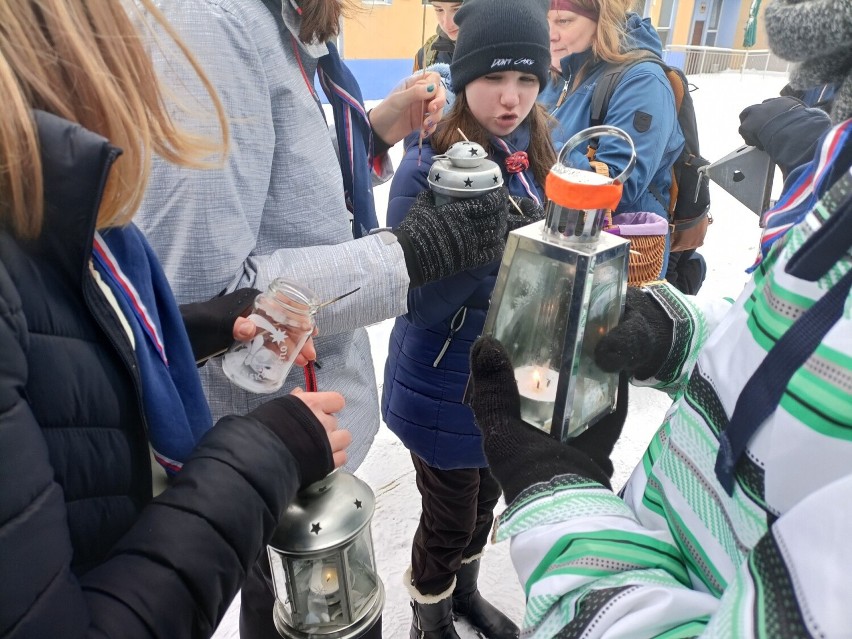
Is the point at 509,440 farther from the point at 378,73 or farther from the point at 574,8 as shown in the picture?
the point at 378,73

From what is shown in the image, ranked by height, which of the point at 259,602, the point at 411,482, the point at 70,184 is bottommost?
the point at 411,482

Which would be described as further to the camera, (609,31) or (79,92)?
(609,31)

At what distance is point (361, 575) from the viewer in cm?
97

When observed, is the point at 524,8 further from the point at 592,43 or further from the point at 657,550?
the point at 657,550

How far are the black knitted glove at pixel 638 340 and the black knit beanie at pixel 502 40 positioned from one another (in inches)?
27.8

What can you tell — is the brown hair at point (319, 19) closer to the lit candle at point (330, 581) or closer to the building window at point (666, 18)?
the lit candle at point (330, 581)

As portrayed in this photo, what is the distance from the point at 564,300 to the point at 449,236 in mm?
334

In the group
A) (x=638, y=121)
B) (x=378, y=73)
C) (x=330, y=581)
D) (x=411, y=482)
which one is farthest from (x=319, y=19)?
(x=378, y=73)

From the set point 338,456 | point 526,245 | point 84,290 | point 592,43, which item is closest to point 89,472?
point 84,290

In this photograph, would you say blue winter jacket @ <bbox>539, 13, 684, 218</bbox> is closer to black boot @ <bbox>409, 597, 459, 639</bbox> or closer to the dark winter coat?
black boot @ <bbox>409, 597, 459, 639</bbox>

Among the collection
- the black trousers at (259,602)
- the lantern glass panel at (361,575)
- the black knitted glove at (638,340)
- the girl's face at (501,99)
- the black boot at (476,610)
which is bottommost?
the black boot at (476,610)

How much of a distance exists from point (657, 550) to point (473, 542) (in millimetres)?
1160

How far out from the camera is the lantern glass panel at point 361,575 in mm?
900

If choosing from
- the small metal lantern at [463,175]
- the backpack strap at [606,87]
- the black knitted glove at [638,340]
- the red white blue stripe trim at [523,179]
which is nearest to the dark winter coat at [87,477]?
the black knitted glove at [638,340]
